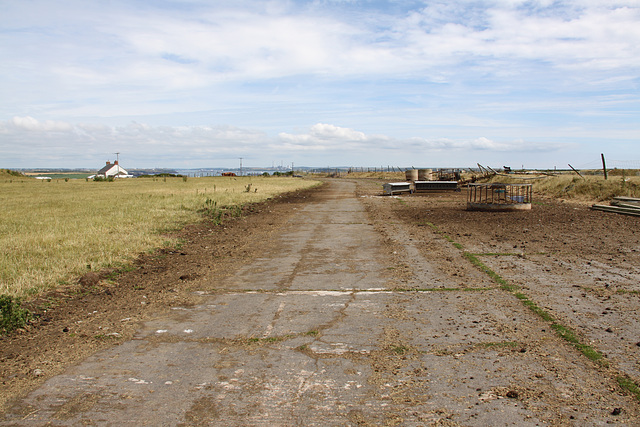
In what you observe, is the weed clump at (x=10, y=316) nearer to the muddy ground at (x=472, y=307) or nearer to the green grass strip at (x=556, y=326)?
the muddy ground at (x=472, y=307)

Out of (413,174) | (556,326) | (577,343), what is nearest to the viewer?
(577,343)

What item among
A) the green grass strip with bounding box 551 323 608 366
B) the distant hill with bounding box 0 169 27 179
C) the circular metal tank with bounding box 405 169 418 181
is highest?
the distant hill with bounding box 0 169 27 179

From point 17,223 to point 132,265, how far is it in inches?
307

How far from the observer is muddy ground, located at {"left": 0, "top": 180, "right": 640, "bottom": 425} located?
137 inches

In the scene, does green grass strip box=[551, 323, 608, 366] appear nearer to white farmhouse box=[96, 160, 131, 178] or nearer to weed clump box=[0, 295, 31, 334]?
weed clump box=[0, 295, 31, 334]

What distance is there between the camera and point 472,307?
5.57 m

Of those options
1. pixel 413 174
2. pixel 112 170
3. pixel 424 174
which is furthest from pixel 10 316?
pixel 112 170

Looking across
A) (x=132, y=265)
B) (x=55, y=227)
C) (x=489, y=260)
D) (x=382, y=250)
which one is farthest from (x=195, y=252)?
(x=489, y=260)

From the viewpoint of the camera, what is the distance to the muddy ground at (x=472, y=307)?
11.4ft

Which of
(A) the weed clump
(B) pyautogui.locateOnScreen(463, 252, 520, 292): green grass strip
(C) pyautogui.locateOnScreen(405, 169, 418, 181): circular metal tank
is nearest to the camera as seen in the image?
(A) the weed clump

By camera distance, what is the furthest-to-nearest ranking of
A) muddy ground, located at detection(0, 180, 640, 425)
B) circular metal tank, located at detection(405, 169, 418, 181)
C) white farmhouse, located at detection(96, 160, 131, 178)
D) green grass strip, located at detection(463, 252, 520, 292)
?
white farmhouse, located at detection(96, 160, 131, 178) < circular metal tank, located at detection(405, 169, 418, 181) < green grass strip, located at detection(463, 252, 520, 292) < muddy ground, located at detection(0, 180, 640, 425)

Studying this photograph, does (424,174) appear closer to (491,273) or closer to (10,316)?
(491,273)

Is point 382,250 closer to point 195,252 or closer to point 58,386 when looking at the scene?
point 195,252

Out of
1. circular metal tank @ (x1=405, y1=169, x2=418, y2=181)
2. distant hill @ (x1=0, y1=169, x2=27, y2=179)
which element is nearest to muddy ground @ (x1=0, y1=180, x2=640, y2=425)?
circular metal tank @ (x1=405, y1=169, x2=418, y2=181)
